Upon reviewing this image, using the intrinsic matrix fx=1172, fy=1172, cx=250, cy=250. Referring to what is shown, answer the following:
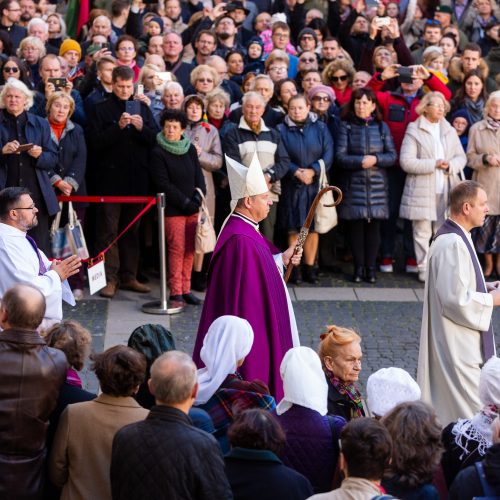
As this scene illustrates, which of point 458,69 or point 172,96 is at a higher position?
point 458,69

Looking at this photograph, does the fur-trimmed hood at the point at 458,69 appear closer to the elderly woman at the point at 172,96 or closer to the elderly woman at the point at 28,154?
the elderly woman at the point at 172,96

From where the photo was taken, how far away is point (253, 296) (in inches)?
324

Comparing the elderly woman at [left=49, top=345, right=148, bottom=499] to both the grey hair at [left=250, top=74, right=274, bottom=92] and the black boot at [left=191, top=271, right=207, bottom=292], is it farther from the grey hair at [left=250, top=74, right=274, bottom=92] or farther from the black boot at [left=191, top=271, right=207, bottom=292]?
the grey hair at [left=250, top=74, right=274, bottom=92]

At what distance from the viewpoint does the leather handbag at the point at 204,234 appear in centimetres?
1238

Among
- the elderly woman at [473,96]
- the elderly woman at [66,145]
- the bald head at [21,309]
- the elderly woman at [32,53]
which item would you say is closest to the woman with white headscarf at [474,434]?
the bald head at [21,309]

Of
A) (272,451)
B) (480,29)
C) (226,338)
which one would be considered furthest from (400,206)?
(272,451)

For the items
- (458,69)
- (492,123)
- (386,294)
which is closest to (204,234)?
(386,294)

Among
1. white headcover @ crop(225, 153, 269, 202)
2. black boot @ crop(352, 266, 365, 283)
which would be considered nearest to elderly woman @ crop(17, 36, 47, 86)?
black boot @ crop(352, 266, 365, 283)

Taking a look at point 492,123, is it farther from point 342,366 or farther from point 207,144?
point 342,366

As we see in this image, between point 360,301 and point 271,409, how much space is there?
668 centimetres

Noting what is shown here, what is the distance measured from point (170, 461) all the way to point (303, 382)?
Result: 3.31 ft

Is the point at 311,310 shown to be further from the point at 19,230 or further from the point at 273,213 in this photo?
the point at 19,230

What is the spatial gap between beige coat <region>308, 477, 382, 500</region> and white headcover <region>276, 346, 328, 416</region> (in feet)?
3.07

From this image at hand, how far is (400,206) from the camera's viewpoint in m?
13.8
